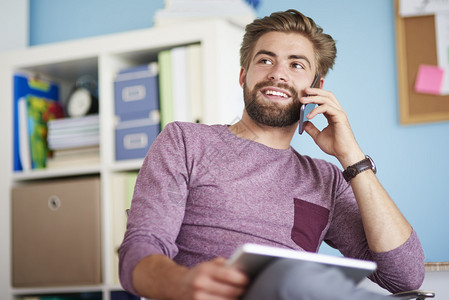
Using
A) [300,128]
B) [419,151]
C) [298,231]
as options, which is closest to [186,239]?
[298,231]

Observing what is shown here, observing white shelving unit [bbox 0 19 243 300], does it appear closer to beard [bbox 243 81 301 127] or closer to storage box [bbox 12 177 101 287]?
storage box [bbox 12 177 101 287]

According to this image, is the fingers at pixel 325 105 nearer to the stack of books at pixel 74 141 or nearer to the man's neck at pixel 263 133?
the man's neck at pixel 263 133

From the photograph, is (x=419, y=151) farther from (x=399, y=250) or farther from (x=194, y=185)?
(x=194, y=185)

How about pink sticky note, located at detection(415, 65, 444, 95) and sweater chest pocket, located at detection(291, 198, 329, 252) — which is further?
pink sticky note, located at detection(415, 65, 444, 95)

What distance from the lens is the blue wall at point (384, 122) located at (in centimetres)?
193

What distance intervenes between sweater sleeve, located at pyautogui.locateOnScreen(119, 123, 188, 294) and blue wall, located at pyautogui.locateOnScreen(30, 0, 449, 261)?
37.0 inches

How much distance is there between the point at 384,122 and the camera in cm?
202

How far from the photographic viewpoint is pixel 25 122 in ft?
7.73

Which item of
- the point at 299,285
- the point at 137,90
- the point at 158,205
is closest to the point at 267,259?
the point at 299,285

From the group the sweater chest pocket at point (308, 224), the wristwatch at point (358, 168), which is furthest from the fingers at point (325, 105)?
the sweater chest pocket at point (308, 224)

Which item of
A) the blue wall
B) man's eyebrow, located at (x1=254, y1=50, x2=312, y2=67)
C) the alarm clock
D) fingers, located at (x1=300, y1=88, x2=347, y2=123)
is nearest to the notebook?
fingers, located at (x1=300, y1=88, x2=347, y2=123)

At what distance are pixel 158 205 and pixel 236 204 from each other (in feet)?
0.66

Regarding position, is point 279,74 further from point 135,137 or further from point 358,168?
point 135,137

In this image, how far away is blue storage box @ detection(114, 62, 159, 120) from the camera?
2148 mm
